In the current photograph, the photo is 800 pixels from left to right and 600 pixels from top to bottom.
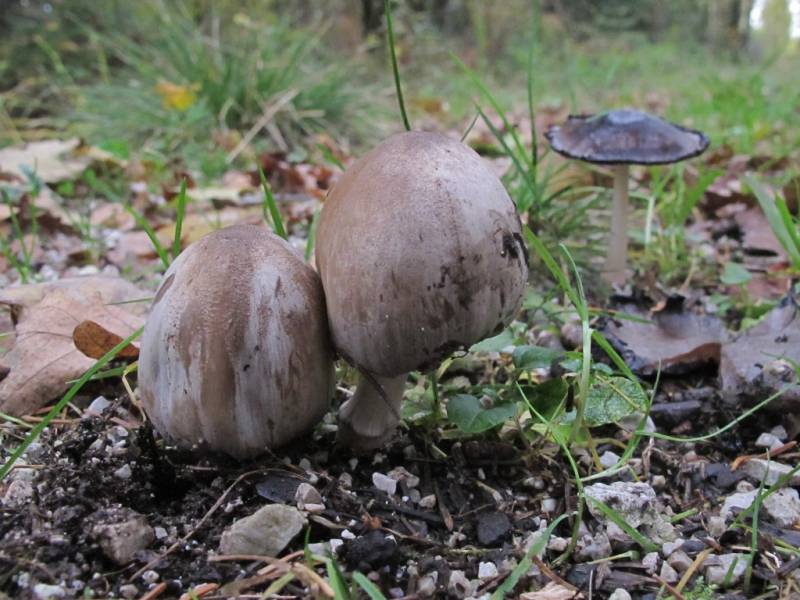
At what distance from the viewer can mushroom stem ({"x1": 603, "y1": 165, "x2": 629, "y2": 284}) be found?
2.69m

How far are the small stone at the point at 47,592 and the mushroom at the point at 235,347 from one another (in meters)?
0.33

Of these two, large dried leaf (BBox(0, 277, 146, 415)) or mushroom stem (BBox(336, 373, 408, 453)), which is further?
large dried leaf (BBox(0, 277, 146, 415))

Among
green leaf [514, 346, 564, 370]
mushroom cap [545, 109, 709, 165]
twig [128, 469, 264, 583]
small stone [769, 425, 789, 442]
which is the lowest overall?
small stone [769, 425, 789, 442]

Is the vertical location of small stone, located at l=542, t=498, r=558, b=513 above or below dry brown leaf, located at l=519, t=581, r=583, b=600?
below

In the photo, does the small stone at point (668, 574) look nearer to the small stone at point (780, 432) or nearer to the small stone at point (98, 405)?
the small stone at point (780, 432)

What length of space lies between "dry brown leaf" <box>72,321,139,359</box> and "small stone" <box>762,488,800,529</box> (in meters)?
1.50

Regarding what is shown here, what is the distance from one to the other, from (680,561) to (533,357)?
1.71 ft

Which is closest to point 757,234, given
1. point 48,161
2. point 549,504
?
point 549,504

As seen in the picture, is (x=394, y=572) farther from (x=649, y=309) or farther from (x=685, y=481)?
(x=649, y=309)

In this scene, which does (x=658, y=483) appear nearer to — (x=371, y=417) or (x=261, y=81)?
(x=371, y=417)

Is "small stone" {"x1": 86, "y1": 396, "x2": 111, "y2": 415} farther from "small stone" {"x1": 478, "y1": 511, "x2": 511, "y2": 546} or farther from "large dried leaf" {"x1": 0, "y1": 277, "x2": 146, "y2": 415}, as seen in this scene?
"small stone" {"x1": 478, "y1": 511, "x2": 511, "y2": 546}

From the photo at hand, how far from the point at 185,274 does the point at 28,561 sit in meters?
0.55

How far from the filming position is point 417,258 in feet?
4.08

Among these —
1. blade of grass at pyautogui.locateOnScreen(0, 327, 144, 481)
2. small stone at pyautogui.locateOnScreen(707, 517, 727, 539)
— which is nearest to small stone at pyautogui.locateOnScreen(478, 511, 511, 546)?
small stone at pyautogui.locateOnScreen(707, 517, 727, 539)
